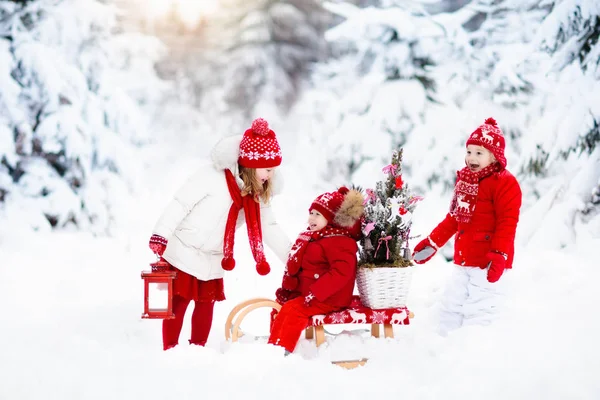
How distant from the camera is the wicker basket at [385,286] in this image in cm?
291

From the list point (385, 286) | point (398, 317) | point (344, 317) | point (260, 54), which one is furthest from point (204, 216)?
point (260, 54)

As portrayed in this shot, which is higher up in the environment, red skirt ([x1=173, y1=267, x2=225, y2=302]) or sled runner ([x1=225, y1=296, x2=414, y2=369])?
red skirt ([x1=173, y1=267, x2=225, y2=302])

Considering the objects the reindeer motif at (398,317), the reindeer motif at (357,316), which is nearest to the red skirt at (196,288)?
the reindeer motif at (357,316)

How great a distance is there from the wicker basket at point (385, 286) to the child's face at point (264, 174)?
0.64m

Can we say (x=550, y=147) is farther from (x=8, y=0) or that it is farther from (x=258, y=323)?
(x=8, y=0)

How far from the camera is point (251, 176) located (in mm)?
2932

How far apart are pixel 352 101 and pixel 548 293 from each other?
2.80 meters

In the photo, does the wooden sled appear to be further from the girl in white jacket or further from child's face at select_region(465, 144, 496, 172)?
child's face at select_region(465, 144, 496, 172)

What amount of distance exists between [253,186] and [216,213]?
0.73ft

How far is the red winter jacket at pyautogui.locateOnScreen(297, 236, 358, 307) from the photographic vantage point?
279 cm

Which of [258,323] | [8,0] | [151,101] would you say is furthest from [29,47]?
[258,323]

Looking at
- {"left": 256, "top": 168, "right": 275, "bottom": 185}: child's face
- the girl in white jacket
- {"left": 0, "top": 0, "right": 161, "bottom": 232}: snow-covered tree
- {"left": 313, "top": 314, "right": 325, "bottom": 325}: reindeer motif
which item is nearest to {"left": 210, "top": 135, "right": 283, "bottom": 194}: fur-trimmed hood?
the girl in white jacket

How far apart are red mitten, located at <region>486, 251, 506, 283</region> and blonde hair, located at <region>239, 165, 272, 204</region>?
1.10 m

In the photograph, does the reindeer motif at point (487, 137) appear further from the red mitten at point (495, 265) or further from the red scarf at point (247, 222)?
the red scarf at point (247, 222)
